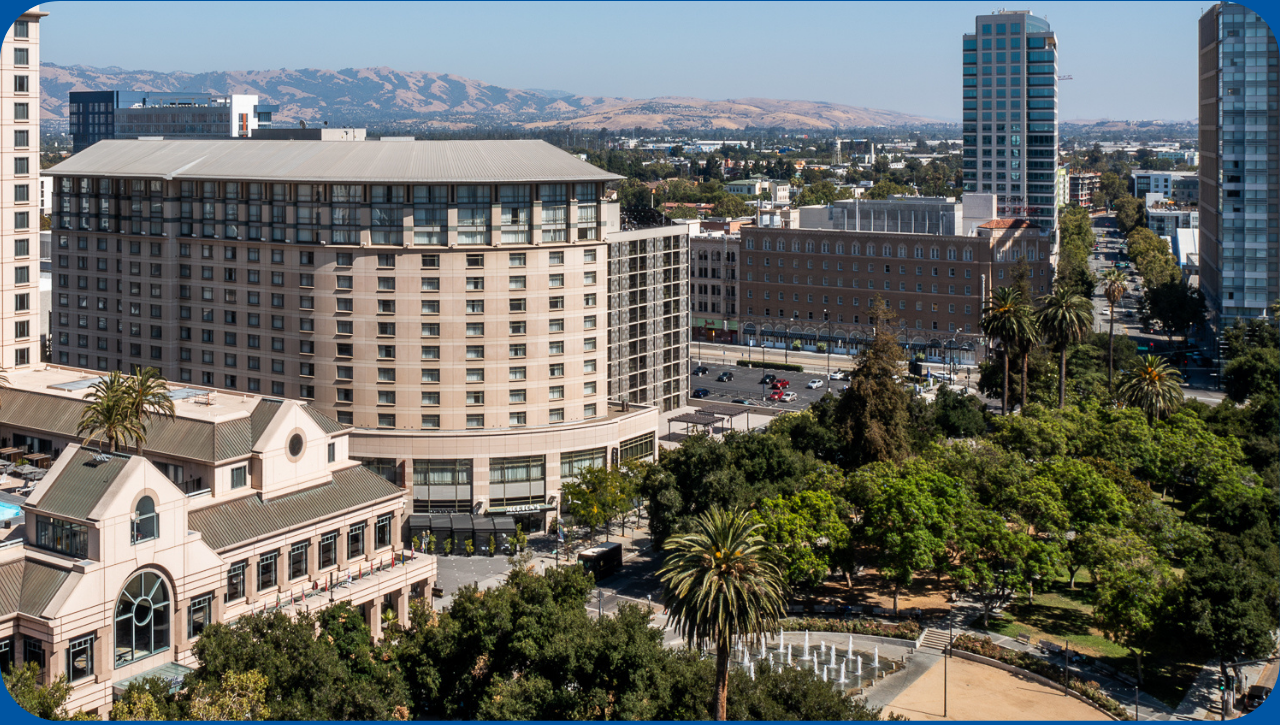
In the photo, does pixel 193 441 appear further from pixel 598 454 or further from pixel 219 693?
pixel 598 454

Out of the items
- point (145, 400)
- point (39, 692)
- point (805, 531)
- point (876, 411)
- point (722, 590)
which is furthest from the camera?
point (876, 411)

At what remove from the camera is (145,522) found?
52750 millimetres

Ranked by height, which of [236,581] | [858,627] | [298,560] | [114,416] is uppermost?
[114,416]

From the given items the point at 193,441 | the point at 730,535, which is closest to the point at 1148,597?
the point at 730,535

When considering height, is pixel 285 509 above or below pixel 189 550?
above

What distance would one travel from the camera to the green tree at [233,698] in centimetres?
4456

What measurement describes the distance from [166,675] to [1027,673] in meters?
44.2

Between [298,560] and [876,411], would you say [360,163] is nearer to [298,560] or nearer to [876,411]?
Result: [298,560]

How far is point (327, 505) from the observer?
216 ft

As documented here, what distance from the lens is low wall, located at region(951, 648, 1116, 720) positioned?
61178 millimetres

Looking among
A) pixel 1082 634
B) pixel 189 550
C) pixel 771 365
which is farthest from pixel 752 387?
pixel 189 550

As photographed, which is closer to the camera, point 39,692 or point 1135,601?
point 39,692

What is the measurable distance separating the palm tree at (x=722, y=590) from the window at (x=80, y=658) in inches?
984

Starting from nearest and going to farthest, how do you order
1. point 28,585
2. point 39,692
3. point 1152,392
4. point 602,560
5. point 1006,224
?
1. point 39,692
2. point 28,585
3. point 602,560
4. point 1152,392
5. point 1006,224
